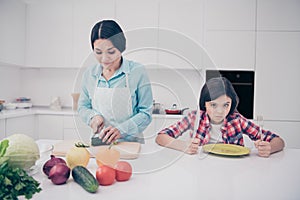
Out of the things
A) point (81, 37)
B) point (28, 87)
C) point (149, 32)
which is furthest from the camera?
point (28, 87)

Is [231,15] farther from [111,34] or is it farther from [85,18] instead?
[111,34]

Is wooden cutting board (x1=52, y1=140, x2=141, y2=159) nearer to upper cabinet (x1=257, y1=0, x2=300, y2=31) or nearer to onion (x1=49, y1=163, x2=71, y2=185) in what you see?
onion (x1=49, y1=163, x2=71, y2=185)

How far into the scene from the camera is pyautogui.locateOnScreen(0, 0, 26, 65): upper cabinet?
217cm

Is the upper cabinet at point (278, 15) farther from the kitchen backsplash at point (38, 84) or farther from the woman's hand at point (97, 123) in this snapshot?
the woman's hand at point (97, 123)

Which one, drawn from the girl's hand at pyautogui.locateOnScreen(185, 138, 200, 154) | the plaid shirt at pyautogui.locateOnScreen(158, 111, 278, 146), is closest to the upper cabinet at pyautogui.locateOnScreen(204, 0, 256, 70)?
the plaid shirt at pyautogui.locateOnScreen(158, 111, 278, 146)

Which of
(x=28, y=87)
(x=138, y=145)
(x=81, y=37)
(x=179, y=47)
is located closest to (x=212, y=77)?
(x=179, y=47)

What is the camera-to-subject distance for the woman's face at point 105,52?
77cm

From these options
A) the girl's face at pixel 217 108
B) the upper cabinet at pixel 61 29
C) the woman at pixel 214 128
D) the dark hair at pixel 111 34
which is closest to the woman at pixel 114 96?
the dark hair at pixel 111 34

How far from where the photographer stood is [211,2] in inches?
89.5

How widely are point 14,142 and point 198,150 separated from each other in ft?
2.05

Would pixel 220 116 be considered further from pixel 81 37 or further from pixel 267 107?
pixel 81 37

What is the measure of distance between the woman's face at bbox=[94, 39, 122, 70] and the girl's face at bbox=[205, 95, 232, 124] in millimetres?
343

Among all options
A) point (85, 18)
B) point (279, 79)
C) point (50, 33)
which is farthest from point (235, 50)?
point (50, 33)

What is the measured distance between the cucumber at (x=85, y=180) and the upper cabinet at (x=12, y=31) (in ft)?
6.43
